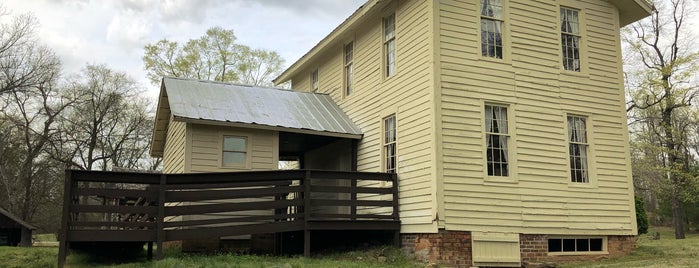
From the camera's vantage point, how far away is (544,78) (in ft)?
44.2

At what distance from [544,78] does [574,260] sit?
4.17m

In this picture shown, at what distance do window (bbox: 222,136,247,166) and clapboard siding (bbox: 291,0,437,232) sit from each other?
3185 millimetres

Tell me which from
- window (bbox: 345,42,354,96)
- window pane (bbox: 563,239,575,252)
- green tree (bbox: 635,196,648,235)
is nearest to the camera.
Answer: window pane (bbox: 563,239,575,252)

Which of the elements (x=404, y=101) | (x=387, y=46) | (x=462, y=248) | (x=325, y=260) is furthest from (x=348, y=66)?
(x=325, y=260)

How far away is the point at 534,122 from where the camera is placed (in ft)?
42.9

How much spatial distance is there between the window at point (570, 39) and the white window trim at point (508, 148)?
7.11 ft

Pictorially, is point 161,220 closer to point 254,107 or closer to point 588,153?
point 254,107

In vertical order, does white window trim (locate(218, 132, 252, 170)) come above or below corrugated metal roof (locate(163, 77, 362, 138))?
below

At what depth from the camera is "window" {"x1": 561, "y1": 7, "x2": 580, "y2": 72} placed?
13.9m

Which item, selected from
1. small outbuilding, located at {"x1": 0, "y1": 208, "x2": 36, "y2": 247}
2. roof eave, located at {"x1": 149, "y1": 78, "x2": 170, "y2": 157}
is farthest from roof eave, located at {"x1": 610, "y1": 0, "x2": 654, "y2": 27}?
small outbuilding, located at {"x1": 0, "y1": 208, "x2": 36, "y2": 247}

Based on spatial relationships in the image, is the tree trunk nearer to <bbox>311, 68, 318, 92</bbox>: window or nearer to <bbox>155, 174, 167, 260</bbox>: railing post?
<bbox>311, 68, 318, 92</bbox>: window

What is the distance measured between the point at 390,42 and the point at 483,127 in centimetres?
358

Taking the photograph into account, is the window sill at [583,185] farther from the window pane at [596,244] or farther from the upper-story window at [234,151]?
the upper-story window at [234,151]

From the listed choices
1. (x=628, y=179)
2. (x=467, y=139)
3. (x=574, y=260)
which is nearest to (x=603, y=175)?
(x=628, y=179)
